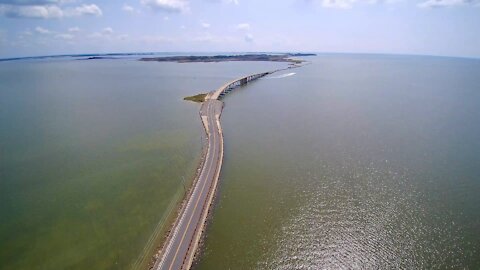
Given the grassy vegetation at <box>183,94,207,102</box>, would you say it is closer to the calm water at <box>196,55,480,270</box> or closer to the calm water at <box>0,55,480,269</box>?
the calm water at <box>0,55,480,269</box>

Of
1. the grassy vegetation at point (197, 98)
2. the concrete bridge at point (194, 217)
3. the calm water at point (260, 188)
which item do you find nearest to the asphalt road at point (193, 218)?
the concrete bridge at point (194, 217)

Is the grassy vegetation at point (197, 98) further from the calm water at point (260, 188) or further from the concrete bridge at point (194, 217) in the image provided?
the concrete bridge at point (194, 217)

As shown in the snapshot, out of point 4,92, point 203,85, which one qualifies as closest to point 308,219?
point 203,85

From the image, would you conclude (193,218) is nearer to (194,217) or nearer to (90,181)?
(194,217)

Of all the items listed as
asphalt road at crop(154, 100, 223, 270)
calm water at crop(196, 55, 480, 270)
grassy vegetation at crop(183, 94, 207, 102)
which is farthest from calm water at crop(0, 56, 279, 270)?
grassy vegetation at crop(183, 94, 207, 102)

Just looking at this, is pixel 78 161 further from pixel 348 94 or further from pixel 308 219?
pixel 348 94

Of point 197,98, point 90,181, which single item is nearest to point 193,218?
point 90,181
